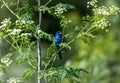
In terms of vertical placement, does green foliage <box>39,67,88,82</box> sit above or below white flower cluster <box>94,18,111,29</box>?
below

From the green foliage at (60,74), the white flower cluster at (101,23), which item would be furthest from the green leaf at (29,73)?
the white flower cluster at (101,23)

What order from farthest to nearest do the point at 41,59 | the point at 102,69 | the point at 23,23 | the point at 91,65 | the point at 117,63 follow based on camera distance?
the point at 41,59, the point at 23,23, the point at 91,65, the point at 102,69, the point at 117,63

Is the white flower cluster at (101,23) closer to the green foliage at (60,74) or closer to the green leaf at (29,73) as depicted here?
the green foliage at (60,74)

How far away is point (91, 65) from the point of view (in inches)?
73.5

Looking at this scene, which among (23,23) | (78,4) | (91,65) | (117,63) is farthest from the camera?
(78,4)

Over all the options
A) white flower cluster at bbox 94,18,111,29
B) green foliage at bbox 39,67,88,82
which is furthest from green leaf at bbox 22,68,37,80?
white flower cluster at bbox 94,18,111,29

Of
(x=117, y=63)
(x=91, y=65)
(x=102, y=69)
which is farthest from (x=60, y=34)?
(x=117, y=63)

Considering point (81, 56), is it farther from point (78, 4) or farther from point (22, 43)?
point (78, 4)

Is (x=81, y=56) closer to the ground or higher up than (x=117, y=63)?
higher up

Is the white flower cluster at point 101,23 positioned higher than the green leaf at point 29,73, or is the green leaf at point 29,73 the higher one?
the white flower cluster at point 101,23

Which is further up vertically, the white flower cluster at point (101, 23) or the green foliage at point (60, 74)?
the white flower cluster at point (101, 23)

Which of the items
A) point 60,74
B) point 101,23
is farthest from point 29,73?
point 101,23

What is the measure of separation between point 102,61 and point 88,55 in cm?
10

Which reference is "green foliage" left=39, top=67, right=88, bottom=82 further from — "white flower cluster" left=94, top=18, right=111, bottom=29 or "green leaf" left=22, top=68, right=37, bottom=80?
"white flower cluster" left=94, top=18, right=111, bottom=29
